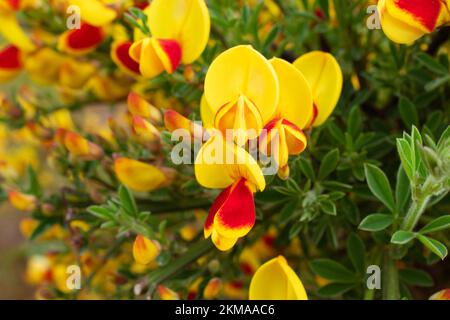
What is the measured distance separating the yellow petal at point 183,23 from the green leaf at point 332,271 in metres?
0.25

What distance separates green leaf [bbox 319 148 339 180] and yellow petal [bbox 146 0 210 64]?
16 centimetres

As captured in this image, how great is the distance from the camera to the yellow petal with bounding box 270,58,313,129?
0.62 metres

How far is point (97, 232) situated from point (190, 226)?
0.16 metres

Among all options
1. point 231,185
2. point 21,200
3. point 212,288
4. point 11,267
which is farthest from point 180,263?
point 11,267

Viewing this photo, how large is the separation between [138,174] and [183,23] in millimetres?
160

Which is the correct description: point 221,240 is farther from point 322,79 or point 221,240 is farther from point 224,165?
point 322,79

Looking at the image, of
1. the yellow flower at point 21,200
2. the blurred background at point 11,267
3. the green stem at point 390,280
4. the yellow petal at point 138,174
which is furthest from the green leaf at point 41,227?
the blurred background at point 11,267

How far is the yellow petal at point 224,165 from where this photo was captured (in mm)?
568

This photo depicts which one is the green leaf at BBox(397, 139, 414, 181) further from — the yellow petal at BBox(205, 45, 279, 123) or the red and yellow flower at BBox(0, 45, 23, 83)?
the red and yellow flower at BBox(0, 45, 23, 83)

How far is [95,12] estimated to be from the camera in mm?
787

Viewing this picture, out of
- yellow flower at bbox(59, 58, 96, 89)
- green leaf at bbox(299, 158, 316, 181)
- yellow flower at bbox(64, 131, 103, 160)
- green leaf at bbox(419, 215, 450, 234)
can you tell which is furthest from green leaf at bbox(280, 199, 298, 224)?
yellow flower at bbox(59, 58, 96, 89)

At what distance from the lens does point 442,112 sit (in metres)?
0.77

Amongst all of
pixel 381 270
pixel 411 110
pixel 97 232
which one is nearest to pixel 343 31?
pixel 411 110
